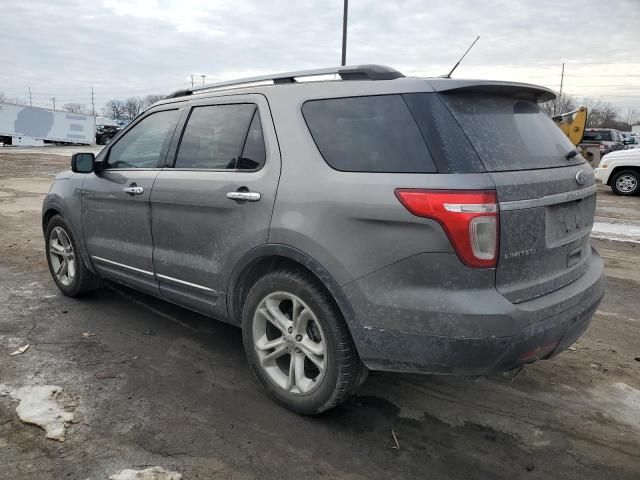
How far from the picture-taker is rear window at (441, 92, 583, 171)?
2.48 m

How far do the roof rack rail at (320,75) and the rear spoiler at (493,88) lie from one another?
0.26 m

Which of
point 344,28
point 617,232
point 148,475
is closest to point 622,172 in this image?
point 617,232

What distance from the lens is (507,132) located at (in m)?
2.65

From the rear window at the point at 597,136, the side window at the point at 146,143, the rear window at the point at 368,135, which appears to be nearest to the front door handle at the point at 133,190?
the side window at the point at 146,143

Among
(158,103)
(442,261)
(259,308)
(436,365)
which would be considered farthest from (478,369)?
(158,103)

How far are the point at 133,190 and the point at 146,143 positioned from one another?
41 cm

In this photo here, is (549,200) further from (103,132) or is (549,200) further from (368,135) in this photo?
(103,132)

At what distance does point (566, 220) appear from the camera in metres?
2.71

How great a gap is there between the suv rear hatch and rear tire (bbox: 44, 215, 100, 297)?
3.64m

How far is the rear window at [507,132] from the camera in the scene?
2477mm

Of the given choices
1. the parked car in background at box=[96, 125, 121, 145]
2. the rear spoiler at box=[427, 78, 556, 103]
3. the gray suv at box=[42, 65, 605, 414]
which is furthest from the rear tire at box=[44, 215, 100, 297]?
the parked car in background at box=[96, 125, 121, 145]

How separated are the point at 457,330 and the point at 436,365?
223mm

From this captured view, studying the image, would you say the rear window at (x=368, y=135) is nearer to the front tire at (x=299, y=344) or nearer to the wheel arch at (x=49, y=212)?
the front tire at (x=299, y=344)

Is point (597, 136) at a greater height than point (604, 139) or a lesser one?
greater
